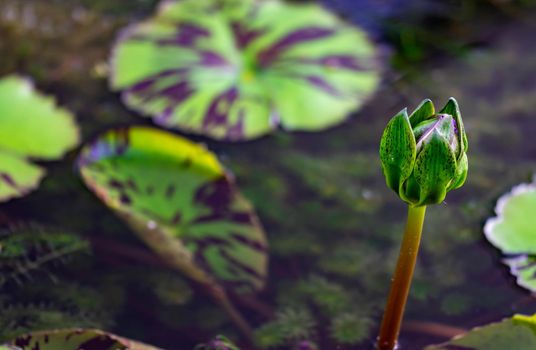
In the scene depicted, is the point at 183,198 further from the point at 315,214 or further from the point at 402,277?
the point at 402,277

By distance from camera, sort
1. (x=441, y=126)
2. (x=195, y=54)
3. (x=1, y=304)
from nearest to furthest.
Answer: (x=441, y=126), (x=1, y=304), (x=195, y=54)

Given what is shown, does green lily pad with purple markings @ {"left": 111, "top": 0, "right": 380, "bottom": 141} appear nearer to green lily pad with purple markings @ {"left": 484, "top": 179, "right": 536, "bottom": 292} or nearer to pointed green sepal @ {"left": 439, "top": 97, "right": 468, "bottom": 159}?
green lily pad with purple markings @ {"left": 484, "top": 179, "right": 536, "bottom": 292}

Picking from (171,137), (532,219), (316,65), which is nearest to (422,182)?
(532,219)

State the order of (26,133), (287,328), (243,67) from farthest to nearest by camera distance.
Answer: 1. (243,67)
2. (26,133)
3. (287,328)

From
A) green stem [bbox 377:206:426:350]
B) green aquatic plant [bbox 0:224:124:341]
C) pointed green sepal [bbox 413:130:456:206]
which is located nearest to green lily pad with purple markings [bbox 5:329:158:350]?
green aquatic plant [bbox 0:224:124:341]

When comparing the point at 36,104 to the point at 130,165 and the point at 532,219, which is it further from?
the point at 532,219

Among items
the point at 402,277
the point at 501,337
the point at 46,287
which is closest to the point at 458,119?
the point at 402,277

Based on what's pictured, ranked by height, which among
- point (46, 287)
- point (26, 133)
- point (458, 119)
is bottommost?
point (46, 287)
